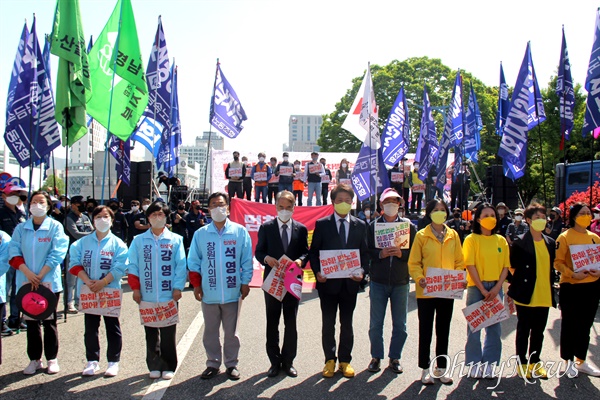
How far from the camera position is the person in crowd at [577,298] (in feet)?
18.7

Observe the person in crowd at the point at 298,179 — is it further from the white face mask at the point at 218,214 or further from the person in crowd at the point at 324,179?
the white face mask at the point at 218,214

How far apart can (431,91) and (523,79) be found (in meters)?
29.6

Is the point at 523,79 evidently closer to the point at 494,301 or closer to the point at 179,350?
the point at 494,301

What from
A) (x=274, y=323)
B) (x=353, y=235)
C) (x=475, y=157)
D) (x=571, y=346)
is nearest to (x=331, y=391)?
(x=274, y=323)

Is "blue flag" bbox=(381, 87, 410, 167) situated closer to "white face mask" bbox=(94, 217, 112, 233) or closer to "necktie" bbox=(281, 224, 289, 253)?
"necktie" bbox=(281, 224, 289, 253)

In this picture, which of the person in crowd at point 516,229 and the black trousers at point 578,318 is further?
the person in crowd at point 516,229

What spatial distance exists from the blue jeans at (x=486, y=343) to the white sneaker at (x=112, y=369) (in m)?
3.75

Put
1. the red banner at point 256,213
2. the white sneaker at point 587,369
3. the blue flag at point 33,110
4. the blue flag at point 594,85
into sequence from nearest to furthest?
the white sneaker at point 587,369
the blue flag at point 594,85
the blue flag at point 33,110
the red banner at point 256,213

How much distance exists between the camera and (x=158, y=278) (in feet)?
18.1

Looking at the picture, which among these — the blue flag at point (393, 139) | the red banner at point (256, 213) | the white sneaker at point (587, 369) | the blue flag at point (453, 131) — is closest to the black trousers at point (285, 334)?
the white sneaker at point (587, 369)

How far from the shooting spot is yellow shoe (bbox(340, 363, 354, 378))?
214 inches

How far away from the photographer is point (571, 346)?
569 cm

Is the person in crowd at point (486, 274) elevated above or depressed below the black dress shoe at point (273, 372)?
above

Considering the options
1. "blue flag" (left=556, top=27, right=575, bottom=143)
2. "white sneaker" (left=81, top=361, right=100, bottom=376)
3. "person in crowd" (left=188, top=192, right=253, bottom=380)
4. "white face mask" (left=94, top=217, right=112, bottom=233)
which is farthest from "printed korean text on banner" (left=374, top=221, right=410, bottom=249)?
"blue flag" (left=556, top=27, right=575, bottom=143)
